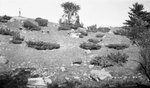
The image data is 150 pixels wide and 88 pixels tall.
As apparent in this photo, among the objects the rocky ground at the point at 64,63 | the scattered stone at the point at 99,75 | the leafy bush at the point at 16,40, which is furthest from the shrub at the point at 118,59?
the leafy bush at the point at 16,40

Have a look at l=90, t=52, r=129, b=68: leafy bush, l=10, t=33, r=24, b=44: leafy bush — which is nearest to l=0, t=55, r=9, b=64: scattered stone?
l=10, t=33, r=24, b=44: leafy bush

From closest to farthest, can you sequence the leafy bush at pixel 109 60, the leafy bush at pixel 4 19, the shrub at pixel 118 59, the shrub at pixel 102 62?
the shrub at pixel 102 62 < the leafy bush at pixel 109 60 < the shrub at pixel 118 59 < the leafy bush at pixel 4 19

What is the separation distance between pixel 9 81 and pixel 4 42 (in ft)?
38.8

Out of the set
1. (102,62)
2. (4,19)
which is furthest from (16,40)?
(102,62)

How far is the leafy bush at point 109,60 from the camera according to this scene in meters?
14.5

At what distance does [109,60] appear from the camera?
598 inches

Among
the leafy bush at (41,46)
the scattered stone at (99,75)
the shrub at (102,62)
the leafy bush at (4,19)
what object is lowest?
the scattered stone at (99,75)

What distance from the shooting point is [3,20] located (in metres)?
25.3

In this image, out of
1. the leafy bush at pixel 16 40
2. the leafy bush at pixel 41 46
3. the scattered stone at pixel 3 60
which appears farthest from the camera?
the leafy bush at pixel 16 40

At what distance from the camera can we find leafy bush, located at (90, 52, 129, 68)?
14499 mm

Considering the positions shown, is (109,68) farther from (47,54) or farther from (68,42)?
(68,42)

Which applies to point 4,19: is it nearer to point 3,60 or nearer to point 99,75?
point 3,60

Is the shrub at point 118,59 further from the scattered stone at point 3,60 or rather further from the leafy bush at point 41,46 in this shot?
the scattered stone at point 3,60

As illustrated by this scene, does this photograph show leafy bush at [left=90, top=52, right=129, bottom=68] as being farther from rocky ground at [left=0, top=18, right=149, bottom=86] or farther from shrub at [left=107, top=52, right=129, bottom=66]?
rocky ground at [left=0, top=18, right=149, bottom=86]
